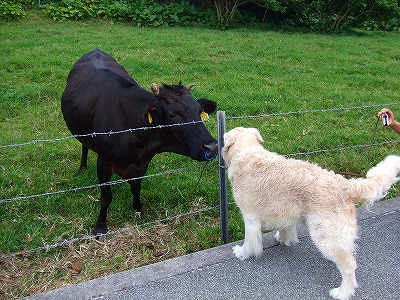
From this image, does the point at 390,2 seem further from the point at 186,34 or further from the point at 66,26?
the point at 66,26

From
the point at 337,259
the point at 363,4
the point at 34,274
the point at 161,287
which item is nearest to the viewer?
the point at 337,259

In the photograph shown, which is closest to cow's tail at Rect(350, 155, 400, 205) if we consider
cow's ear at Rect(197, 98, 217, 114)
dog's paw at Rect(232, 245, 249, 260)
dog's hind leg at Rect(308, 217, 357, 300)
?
dog's hind leg at Rect(308, 217, 357, 300)

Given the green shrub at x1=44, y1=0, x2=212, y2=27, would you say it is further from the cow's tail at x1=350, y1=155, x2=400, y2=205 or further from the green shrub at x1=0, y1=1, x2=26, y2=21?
the cow's tail at x1=350, y1=155, x2=400, y2=205

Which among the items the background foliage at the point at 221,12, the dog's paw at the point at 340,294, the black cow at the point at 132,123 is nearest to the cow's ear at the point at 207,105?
the black cow at the point at 132,123

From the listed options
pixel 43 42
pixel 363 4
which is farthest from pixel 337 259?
pixel 363 4

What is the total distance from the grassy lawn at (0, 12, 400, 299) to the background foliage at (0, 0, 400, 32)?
2.59 feet

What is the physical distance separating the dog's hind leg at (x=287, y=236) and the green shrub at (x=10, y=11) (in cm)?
1220

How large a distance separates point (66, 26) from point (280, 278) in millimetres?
11704

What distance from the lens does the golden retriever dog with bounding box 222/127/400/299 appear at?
293cm

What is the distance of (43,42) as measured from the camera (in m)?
10.6

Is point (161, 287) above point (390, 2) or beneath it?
beneath

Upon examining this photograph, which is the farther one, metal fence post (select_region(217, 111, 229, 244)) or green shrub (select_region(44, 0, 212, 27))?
green shrub (select_region(44, 0, 212, 27))

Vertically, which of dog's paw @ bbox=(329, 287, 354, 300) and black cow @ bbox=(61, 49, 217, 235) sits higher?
black cow @ bbox=(61, 49, 217, 235)

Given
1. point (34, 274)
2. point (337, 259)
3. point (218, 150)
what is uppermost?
point (218, 150)
